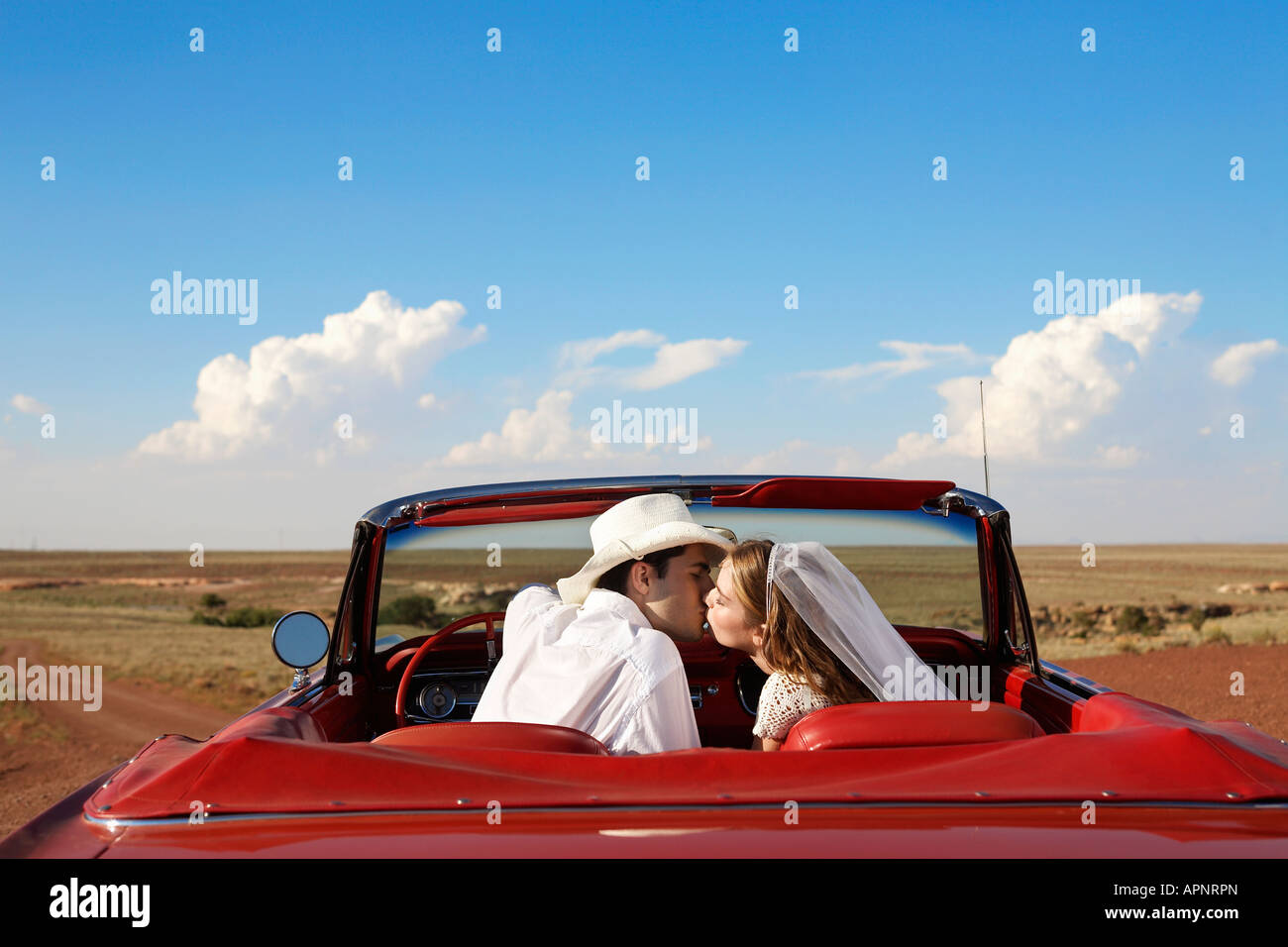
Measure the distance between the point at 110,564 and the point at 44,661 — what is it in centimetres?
6831

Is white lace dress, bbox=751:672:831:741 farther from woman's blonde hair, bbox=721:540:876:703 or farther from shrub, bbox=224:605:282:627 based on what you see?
shrub, bbox=224:605:282:627

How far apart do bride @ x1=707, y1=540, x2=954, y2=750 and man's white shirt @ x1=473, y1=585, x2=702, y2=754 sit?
0.29 metres

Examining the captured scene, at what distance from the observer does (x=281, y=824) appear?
5.50 ft

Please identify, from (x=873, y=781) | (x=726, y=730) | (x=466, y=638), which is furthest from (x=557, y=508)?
(x=873, y=781)

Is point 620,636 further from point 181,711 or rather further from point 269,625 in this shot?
point 269,625

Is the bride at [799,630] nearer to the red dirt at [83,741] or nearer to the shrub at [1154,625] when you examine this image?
the red dirt at [83,741]

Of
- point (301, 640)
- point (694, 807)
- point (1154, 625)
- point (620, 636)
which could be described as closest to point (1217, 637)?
point (1154, 625)

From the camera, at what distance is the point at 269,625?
40.4 meters

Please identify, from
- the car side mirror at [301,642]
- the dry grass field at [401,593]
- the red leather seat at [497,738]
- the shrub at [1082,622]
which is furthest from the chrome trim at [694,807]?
the shrub at [1082,622]

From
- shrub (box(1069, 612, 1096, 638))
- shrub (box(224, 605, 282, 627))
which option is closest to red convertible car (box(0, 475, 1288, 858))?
shrub (box(1069, 612, 1096, 638))

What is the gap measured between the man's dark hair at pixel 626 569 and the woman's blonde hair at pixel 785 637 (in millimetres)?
230

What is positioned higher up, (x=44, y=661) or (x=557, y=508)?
(x=557, y=508)

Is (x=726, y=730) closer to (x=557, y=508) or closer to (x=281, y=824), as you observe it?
(x=557, y=508)

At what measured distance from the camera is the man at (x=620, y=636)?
257cm
